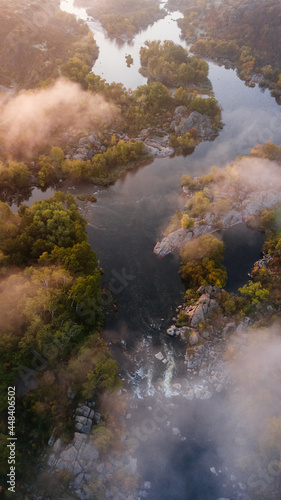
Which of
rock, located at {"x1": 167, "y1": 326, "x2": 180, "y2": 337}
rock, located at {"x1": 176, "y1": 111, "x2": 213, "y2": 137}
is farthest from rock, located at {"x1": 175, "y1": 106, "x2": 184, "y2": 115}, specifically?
rock, located at {"x1": 167, "y1": 326, "x2": 180, "y2": 337}

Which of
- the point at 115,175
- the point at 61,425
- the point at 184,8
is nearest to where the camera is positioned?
the point at 61,425

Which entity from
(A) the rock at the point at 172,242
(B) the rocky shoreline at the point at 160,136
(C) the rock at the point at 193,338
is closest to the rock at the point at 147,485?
(C) the rock at the point at 193,338

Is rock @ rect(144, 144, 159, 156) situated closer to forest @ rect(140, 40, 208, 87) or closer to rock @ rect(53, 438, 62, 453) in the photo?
forest @ rect(140, 40, 208, 87)

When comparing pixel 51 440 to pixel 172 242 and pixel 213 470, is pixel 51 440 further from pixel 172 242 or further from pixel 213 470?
pixel 172 242

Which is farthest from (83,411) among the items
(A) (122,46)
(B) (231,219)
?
(A) (122,46)

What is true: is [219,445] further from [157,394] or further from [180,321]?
[180,321]

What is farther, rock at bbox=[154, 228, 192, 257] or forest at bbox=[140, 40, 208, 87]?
forest at bbox=[140, 40, 208, 87]

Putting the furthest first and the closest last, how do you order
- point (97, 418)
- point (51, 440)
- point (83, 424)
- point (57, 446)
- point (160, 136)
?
point (160, 136)
point (97, 418)
point (83, 424)
point (51, 440)
point (57, 446)

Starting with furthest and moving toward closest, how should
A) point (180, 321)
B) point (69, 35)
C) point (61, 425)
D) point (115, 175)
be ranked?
point (69, 35)
point (115, 175)
point (180, 321)
point (61, 425)

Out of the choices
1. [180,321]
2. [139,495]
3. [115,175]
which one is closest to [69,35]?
[115,175]
